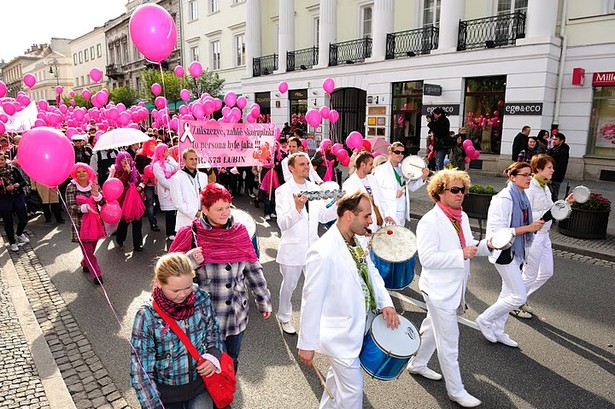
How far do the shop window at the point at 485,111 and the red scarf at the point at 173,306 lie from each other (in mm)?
16335

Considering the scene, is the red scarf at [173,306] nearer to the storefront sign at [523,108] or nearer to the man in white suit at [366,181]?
the man in white suit at [366,181]

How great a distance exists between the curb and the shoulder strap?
1.73 meters

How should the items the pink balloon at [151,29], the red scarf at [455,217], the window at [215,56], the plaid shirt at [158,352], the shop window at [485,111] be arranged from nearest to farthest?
the plaid shirt at [158,352] < the red scarf at [455,217] < the pink balloon at [151,29] < the shop window at [485,111] < the window at [215,56]

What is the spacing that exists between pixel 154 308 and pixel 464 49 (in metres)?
17.0

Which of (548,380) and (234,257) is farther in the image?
(548,380)

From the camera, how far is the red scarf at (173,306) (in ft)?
8.42

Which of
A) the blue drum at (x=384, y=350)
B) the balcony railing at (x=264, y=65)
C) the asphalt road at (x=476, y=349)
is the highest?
the balcony railing at (x=264, y=65)

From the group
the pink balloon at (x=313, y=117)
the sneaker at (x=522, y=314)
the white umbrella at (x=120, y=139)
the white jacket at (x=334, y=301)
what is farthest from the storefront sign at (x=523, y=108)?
the white jacket at (x=334, y=301)

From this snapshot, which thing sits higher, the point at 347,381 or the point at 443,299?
the point at 443,299

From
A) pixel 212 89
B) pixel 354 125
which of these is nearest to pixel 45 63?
pixel 212 89

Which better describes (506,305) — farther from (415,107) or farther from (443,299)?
(415,107)

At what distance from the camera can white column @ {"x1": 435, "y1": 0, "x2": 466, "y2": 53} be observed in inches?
658

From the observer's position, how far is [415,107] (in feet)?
62.8

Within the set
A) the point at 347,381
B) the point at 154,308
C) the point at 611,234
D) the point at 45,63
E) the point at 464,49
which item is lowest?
the point at 611,234
